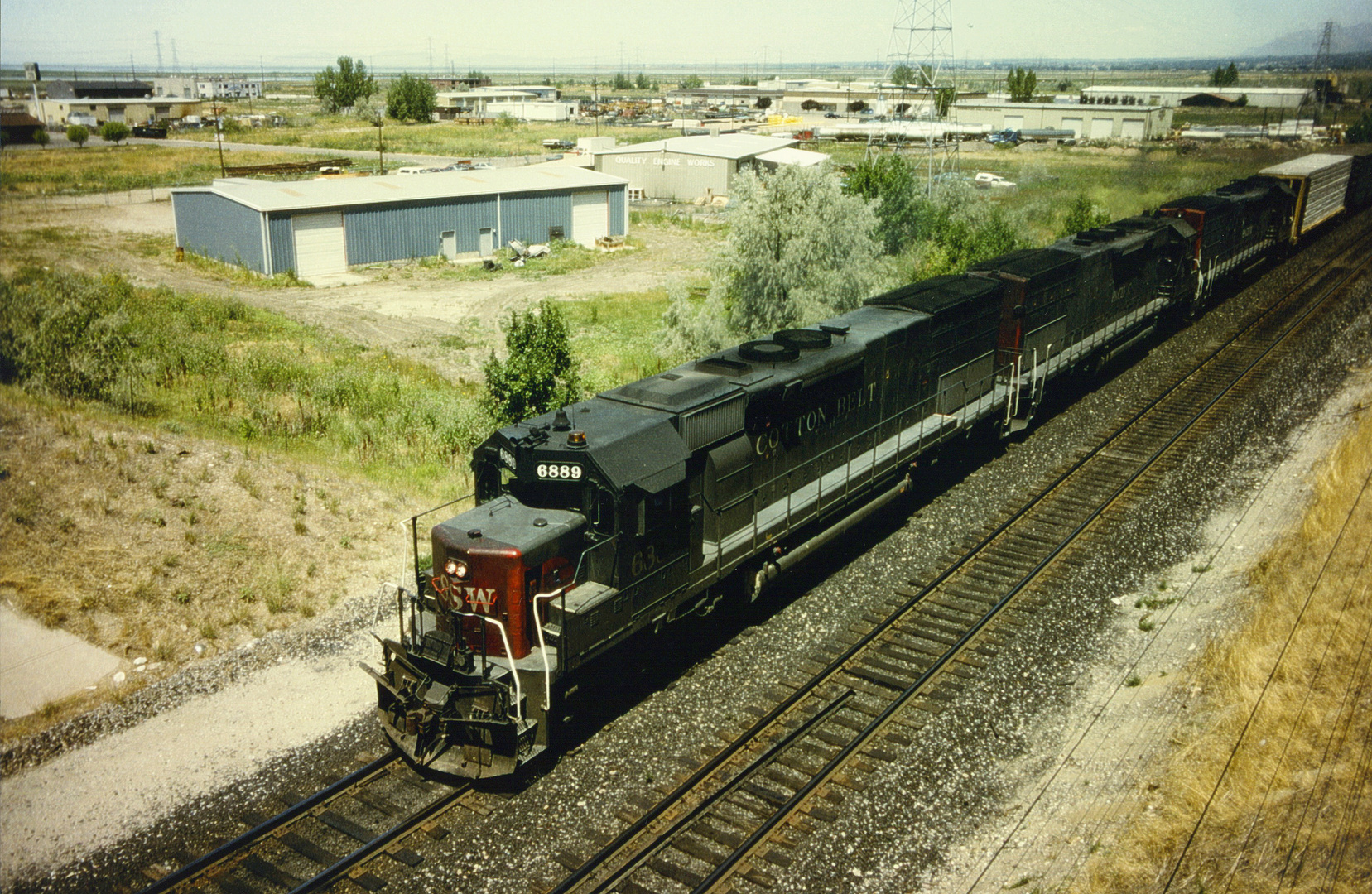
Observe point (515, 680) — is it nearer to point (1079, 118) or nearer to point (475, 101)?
point (1079, 118)

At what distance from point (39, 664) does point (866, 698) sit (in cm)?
973

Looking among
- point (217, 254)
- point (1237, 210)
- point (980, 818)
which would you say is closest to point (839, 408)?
point (980, 818)

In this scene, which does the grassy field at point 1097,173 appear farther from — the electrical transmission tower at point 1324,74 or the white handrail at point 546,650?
the white handrail at point 546,650

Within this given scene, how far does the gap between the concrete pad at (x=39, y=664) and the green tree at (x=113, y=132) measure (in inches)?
2696

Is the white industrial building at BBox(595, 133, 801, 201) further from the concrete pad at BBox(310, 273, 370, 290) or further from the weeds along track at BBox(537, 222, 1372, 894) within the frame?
the weeds along track at BBox(537, 222, 1372, 894)

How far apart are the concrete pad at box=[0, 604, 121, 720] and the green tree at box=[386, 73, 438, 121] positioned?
327ft

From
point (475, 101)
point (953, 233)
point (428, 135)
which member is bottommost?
point (953, 233)

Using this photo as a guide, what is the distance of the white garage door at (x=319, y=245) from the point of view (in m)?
36.9

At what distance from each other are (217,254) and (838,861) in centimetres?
3937

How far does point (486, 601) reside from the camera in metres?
8.79

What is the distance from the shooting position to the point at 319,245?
37.5m

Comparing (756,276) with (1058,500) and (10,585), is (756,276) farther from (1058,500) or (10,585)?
(10,585)

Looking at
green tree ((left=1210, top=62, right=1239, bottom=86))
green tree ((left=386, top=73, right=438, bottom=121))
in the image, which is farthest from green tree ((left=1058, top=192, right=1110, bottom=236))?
green tree ((left=1210, top=62, right=1239, bottom=86))

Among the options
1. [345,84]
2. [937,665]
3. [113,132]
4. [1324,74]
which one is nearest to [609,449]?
[937,665]
